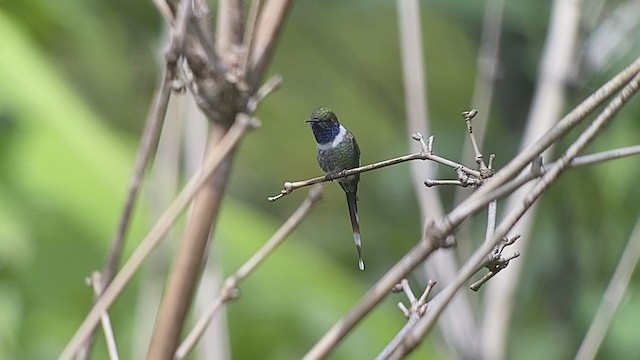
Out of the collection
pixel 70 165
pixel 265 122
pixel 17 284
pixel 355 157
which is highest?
pixel 265 122

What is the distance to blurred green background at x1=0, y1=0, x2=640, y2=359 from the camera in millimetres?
1044

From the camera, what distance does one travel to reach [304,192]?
1272 mm

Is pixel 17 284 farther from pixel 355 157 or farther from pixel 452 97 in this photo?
pixel 355 157

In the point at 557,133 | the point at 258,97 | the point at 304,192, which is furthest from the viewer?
the point at 304,192

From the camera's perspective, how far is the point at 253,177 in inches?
60.2

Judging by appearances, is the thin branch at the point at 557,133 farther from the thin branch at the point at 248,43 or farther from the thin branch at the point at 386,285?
the thin branch at the point at 248,43

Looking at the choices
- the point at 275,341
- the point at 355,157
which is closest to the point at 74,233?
the point at 275,341

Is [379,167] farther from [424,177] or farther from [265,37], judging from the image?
[424,177]

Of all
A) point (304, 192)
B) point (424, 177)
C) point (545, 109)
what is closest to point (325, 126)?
point (424, 177)

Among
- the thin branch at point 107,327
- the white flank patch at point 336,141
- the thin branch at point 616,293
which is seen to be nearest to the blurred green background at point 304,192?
the thin branch at point 616,293

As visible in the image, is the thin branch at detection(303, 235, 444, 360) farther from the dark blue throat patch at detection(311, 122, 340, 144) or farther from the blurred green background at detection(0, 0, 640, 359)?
the blurred green background at detection(0, 0, 640, 359)

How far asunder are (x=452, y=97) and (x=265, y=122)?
0.31m

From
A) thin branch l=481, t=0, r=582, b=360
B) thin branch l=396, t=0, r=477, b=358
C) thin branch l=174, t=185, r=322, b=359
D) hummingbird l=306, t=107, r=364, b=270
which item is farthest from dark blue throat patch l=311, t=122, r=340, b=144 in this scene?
thin branch l=481, t=0, r=582, b=360

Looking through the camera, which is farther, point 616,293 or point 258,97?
point 616,293
